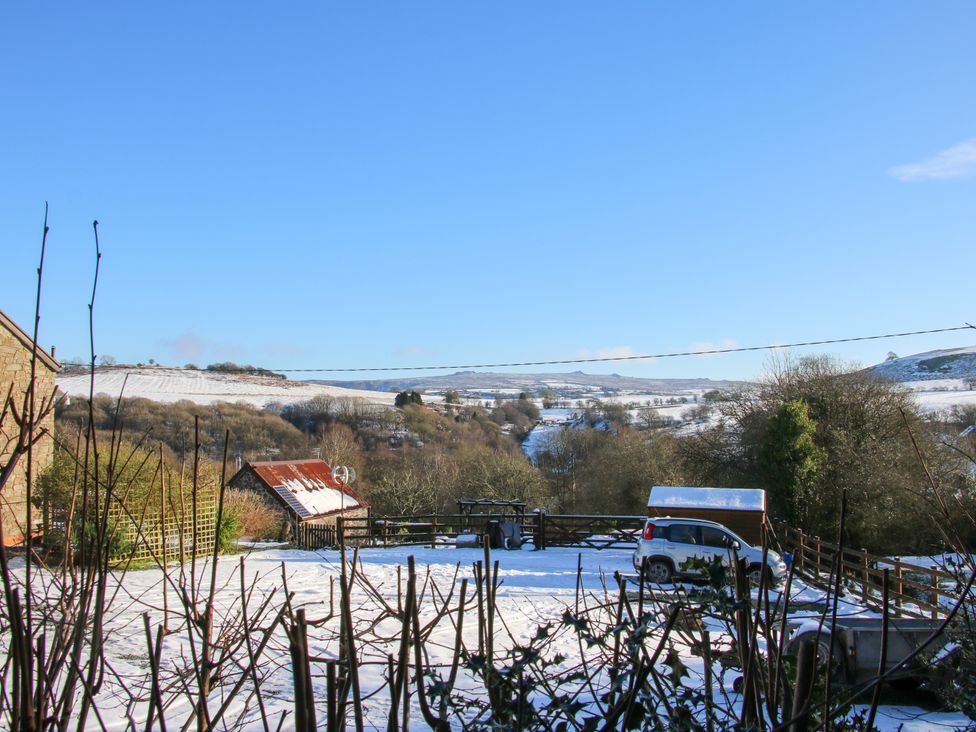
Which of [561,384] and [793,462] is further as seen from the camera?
[561,384]

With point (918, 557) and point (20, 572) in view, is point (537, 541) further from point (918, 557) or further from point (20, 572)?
point (20, 572)

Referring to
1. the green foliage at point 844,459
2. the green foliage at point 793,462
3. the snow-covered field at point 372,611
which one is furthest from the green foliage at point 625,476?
the snow-covered field at point 372,611

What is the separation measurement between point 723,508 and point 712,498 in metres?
0.41

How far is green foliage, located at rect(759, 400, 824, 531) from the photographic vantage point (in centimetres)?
2080

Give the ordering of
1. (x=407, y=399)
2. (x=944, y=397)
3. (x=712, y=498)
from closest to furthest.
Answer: (x=712, y=498), (x=944, y=397), (x=407, y=399)

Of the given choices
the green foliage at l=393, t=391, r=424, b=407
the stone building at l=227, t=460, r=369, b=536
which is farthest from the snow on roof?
the green foliage at l=393, t=391, r=424, b=407

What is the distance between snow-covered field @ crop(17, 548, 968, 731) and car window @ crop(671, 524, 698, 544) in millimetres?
1372

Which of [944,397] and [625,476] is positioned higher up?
[944,397]

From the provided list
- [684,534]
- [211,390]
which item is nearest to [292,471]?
[684,534]

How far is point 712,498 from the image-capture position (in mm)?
18094

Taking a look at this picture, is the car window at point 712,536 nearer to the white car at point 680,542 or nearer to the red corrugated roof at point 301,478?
the white car at point 680,542

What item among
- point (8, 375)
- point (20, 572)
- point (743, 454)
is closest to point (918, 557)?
point (743, 454)

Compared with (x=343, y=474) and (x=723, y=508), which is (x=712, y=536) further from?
(x=343, y=474)

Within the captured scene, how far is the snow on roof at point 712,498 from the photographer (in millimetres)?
17781
